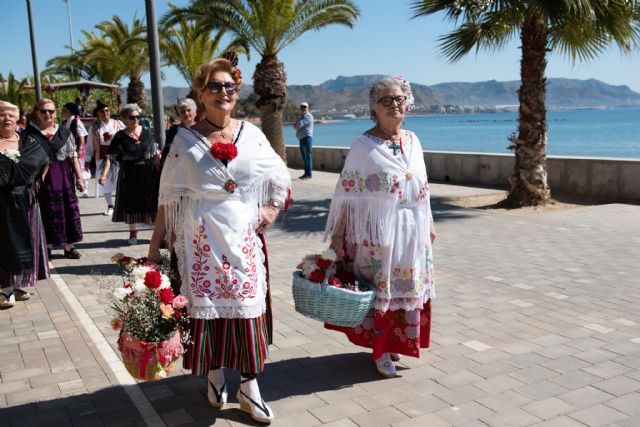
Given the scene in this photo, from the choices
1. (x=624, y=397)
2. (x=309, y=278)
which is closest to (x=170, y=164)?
(x=309, y=278)

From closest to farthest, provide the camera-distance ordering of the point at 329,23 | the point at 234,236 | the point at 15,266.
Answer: the point at 234,236
the point at 15,266
the point at 329,23

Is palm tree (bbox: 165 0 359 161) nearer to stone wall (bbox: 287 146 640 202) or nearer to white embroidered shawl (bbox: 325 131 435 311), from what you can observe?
stone wall (bbox: 287 146 640 202)

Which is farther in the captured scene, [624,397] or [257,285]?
[624,397]

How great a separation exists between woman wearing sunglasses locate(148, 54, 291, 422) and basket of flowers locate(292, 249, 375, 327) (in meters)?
0.37

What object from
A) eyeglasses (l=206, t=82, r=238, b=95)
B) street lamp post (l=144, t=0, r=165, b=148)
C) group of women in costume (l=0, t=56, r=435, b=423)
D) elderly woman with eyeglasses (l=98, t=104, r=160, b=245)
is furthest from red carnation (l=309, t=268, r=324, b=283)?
street lamp post (l=144, t=0, r=165, b=148)

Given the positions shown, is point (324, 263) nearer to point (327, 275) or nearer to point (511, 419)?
point (327, 275)

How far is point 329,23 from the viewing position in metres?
19.5

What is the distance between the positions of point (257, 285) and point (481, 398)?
60.3 inches

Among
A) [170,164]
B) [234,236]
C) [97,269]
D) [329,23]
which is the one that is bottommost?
[97,269]

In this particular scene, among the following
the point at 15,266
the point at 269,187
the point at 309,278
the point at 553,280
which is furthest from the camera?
the point at 553,280

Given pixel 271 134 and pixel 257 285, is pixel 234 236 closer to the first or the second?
pixel 257 285

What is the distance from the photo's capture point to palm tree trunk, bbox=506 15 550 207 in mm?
11531

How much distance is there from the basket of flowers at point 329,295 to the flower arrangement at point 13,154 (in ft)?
10.6

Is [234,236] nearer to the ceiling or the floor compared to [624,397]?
nearer to the ceiling
